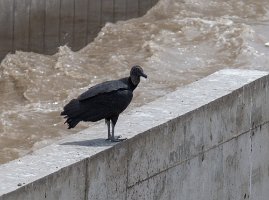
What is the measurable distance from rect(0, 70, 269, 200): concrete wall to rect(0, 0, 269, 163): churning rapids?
4061mm

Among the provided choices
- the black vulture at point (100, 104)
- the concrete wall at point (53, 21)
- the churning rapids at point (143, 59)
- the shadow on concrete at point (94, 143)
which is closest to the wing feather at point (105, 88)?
the black vulture at point (100, 104)

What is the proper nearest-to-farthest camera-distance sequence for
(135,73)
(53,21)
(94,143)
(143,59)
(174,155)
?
(94,143)
(135,73)
(174,155)
(143,59)
(53,21)

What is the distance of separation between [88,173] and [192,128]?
133 cm

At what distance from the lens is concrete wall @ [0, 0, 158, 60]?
1695 cm

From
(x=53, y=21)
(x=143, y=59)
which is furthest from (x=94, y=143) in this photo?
(x=53, y=21)

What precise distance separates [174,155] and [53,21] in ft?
33.9

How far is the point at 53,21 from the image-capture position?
695 inches

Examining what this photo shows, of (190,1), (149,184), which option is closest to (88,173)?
(149,184)

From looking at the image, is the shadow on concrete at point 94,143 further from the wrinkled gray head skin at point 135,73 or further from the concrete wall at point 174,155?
the wrinkled gray head skin at point 135,73

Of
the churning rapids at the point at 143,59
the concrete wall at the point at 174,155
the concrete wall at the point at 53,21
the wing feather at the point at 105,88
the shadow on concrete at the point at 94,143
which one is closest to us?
the concrete wall at the point at 174,155

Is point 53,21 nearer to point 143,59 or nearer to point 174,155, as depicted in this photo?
point 143,59

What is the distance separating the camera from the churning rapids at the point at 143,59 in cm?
1390

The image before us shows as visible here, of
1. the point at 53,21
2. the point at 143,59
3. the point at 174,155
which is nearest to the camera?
the point at 174,155

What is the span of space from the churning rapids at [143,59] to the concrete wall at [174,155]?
13.3ft
